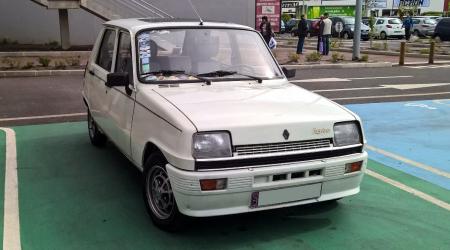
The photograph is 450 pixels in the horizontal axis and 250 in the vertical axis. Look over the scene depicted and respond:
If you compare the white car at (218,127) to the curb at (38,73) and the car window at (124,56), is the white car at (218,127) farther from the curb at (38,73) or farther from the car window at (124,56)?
the curb at (38,73)

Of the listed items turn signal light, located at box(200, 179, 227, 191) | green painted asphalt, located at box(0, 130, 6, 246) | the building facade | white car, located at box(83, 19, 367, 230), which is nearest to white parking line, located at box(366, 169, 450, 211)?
white car, located at box(83, 19, 367, 230)

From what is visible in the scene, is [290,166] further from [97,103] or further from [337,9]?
[337,9]

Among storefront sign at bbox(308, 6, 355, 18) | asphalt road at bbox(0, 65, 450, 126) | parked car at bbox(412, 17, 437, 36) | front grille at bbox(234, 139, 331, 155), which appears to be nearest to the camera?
front grille at bbox(234, 139, 331, 155)

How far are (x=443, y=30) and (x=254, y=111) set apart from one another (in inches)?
1289

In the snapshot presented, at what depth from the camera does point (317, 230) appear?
4070 millimetres

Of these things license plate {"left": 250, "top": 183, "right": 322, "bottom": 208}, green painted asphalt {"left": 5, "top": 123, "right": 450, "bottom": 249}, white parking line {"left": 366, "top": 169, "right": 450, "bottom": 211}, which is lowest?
white parking line {"left": 366, "top": 169, "right": 450, "bottom": 211}

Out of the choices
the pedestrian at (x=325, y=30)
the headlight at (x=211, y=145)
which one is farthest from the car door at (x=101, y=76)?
the pedestrian at (x=325, y=30)

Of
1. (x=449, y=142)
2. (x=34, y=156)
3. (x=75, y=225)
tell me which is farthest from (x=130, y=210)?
(x=449, y=142)

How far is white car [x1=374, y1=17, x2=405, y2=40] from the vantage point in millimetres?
37338

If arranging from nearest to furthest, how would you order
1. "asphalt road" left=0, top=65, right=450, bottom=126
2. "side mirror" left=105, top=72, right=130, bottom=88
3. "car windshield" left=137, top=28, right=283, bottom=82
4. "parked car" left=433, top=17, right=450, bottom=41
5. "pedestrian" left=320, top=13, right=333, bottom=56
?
"side mirror" left=105, top=72, right=130, bottom=88, "car windshield" left=137, top=28, right=283, bottom=82, "asphalt road" left=0, top=65, right=450, bottom=126, "pedestrian" left=320, top=13, right=333, bottom=56, "parked car" left=433, top=17, right=450, bottom=41

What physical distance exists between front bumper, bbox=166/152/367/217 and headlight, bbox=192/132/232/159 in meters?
0.13

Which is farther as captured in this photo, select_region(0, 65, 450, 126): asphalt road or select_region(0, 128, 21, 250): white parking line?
select_region(0, 65, 450, 126): asphalt road

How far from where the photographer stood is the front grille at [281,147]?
3.58 meters

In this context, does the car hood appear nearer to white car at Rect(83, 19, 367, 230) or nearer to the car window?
white car at Rect(83, 19, 367, 230)
